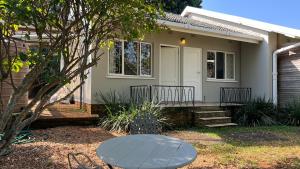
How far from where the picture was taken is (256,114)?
13914 millimetres

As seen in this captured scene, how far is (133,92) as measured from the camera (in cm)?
1298

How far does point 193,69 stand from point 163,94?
1985 millimetres

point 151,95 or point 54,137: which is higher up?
point 151,95

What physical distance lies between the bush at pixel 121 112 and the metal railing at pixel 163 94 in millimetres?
618

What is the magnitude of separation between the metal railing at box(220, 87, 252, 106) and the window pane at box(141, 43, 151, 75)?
369 centimetres

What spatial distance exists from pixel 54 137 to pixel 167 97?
5.75m

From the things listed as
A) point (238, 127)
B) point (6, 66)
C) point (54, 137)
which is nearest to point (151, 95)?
point (238, 127)

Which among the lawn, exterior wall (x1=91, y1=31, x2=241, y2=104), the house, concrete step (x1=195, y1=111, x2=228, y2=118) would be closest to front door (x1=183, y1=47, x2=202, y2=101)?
the house

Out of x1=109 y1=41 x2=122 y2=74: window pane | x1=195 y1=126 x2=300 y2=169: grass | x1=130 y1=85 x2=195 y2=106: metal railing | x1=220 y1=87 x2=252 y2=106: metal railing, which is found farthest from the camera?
x1=220 y1=87 x2=252 y2=106: metal railing

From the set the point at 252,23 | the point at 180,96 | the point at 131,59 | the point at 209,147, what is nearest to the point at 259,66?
the point at 252,23

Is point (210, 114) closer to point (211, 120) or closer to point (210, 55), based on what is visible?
point (211, 120)

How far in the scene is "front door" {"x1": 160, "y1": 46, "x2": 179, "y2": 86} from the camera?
14.3 meters

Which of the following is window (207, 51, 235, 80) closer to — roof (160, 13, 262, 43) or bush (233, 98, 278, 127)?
roof (160, 13, 262, 43)

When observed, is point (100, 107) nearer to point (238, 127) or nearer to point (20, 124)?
point (238, 127)
